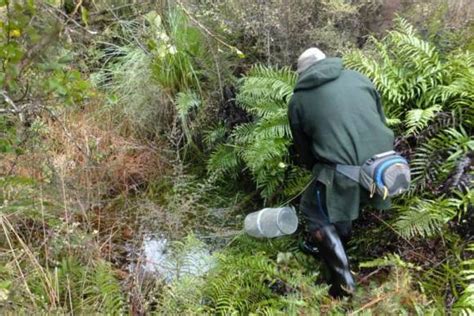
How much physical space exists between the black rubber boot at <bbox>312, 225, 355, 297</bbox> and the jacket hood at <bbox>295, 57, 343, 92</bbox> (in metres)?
1.09

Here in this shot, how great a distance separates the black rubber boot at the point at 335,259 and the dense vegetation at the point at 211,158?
0.16m

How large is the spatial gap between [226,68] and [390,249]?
2.51 meters

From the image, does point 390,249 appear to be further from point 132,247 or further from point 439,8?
point 439,8

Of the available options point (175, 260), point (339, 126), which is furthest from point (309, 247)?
point (339, 126)

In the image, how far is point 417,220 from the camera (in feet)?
12.1

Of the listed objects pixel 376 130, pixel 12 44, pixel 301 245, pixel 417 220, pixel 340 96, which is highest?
pixel 12 44

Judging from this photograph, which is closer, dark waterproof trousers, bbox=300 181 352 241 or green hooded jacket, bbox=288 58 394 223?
green hooded jacket, bbox=288 58 394 223

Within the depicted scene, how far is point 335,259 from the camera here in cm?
371

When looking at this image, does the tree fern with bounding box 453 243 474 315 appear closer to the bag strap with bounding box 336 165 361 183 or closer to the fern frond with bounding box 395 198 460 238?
the fern frond with bounding box 395 198 460 238

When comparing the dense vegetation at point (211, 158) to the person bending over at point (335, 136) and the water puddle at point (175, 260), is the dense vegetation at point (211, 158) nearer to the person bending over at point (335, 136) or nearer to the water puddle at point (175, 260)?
the water puddle at point (175, 260)

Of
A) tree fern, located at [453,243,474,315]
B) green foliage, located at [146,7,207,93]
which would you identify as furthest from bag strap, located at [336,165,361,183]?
green foliage, located at [146,7,207,93]

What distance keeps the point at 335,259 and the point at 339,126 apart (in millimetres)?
1023

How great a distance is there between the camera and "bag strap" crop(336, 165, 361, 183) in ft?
11.3

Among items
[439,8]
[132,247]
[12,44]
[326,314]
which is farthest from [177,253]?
[439,8]
